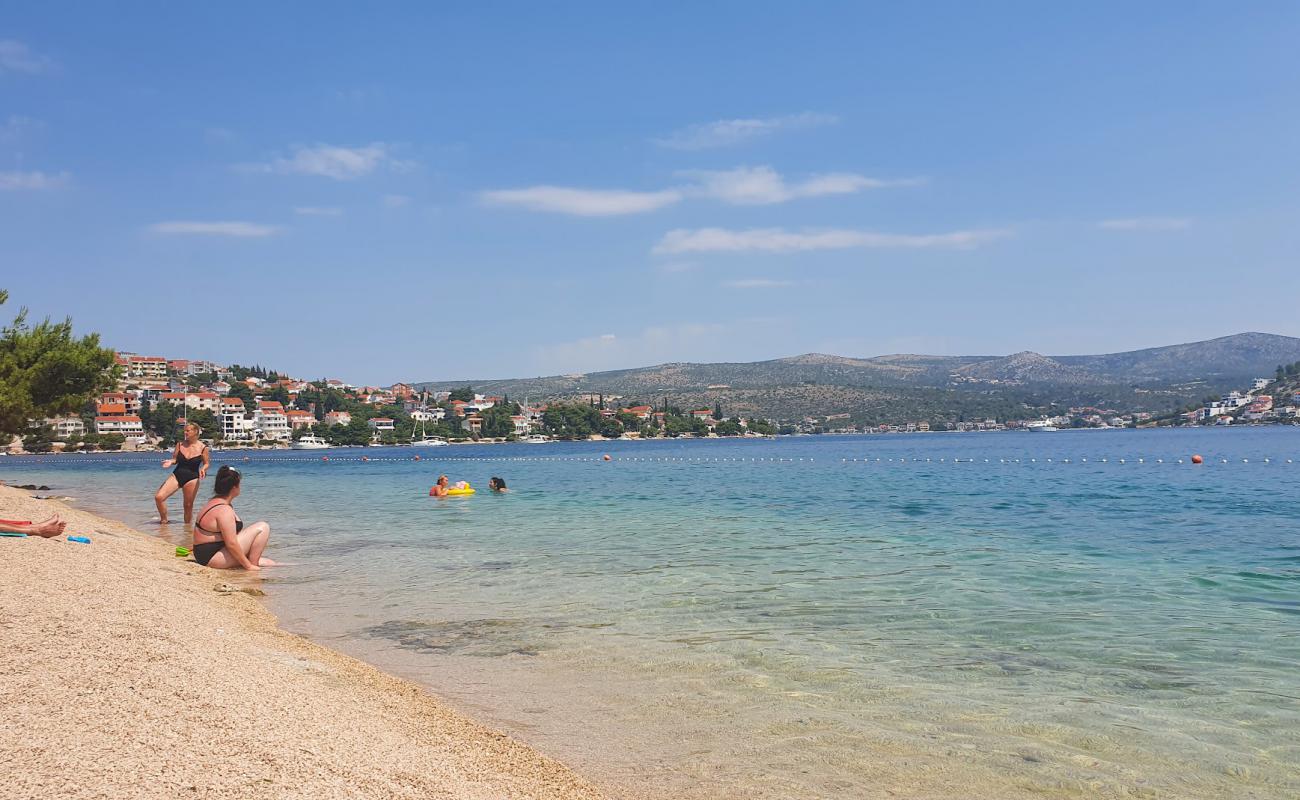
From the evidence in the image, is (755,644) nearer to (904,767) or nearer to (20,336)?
(904,767)

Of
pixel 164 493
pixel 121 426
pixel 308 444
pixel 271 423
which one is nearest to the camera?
pixel 164 493

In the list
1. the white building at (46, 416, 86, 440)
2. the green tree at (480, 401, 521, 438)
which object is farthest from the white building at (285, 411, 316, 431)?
the white building at (46, 416, 86, 440)

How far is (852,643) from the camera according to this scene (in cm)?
874

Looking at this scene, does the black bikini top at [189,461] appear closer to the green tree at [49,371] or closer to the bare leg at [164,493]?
the bare leg at [164,493]

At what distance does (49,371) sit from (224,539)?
65.9 ft

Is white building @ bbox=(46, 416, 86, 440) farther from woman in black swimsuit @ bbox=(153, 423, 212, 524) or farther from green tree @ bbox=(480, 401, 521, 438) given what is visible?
woman in black swimsuit @ bbox=(153, 423, 212, 524)

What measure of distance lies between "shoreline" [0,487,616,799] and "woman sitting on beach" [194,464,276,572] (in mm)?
4674

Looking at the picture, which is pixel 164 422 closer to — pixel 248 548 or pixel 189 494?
pixel 189 494

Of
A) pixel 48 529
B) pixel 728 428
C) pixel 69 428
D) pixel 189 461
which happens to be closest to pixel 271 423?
pixel 69 428

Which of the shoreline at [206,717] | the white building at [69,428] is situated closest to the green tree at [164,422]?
the white building at [69,428]

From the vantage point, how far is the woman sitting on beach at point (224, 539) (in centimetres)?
1295

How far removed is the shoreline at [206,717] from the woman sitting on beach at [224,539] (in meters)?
4.67

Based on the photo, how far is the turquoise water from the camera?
18.4 feet

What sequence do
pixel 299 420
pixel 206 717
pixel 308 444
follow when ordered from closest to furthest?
pixel 206 717, pixel 308 444, pixel 299 420
